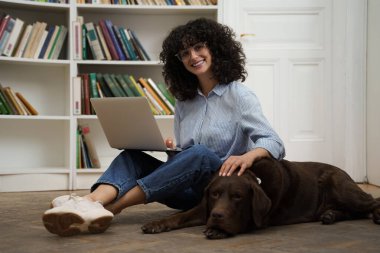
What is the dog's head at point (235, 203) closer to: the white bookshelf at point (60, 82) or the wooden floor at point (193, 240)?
the wooden floor at point (193, 240)

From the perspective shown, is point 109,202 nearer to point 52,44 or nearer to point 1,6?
point 52,44

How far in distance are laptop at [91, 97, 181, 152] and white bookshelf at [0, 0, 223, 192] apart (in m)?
1.67

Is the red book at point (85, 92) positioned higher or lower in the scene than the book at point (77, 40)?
lower

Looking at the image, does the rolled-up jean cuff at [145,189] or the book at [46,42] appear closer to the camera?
the rolled-up jean cuff at [145,189]

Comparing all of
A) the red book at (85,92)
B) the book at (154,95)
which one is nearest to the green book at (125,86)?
the book at (154,95)

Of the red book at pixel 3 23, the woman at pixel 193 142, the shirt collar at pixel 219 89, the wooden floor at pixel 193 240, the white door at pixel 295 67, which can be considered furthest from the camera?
the white door at pixel 295 67

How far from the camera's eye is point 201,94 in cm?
250

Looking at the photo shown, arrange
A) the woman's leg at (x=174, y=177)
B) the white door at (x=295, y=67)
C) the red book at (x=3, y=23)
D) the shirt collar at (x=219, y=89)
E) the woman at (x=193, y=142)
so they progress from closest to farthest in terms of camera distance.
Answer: the woman at (x=193, y=142)
the woman's leg at (x=174, y=177)
the shirt collar at (x=219, y=89)
the red book at (x=3, y=23)
the white door at (x=295, y=67)

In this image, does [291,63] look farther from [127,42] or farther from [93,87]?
[93,87]

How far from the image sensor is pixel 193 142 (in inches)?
96.4

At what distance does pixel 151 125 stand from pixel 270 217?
590mm

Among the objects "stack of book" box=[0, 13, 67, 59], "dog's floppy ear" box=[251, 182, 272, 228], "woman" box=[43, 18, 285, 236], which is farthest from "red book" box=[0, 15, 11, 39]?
"dog's floppy ear" box=[251, 182, 272, 228]

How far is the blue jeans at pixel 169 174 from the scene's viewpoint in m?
2.19

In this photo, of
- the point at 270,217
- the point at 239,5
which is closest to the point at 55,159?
the point at 239,5
